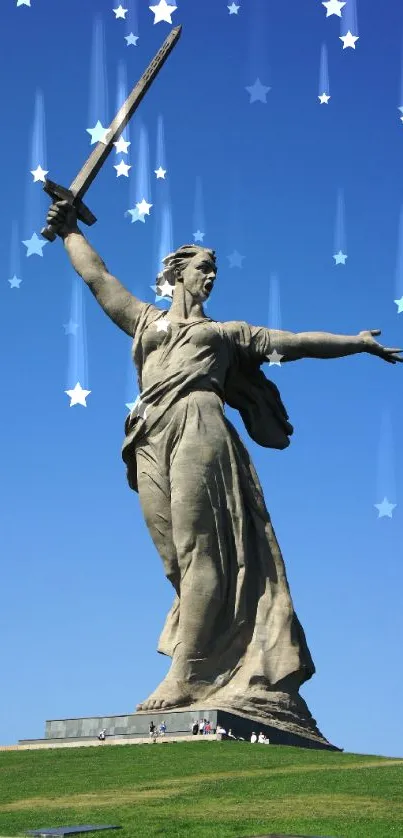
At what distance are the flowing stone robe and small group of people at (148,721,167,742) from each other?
99 centimetres

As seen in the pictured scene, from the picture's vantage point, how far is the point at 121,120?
23.7 meters

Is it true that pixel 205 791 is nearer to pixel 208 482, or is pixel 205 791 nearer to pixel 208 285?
pixel 208 482

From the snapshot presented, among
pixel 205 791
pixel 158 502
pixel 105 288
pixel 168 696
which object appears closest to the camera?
pixel 205 791

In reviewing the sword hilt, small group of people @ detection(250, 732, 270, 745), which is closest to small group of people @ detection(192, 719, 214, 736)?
small group of people @ detection(250, 732, 270, 745)

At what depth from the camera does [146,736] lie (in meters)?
19.7

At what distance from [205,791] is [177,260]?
446 inches

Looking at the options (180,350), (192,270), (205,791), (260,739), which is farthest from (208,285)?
(205,791)

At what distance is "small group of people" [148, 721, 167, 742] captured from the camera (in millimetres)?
19562

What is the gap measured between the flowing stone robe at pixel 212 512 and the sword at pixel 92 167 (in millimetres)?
2206

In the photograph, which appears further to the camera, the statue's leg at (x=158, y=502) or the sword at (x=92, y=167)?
the sword at (x=92, y=167)

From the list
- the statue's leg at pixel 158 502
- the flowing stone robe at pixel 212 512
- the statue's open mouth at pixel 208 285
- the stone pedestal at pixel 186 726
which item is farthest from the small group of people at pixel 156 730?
the statue's open mouth at pixel 208 285

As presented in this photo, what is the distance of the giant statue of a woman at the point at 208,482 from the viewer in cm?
2095

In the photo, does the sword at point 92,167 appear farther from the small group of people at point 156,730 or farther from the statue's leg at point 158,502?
the small group of people at point 156,730

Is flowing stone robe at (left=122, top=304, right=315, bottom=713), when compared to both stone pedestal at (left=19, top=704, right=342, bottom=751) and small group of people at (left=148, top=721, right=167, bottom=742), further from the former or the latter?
small group of people at (left=148, top=721, right=167, bottom=742)
